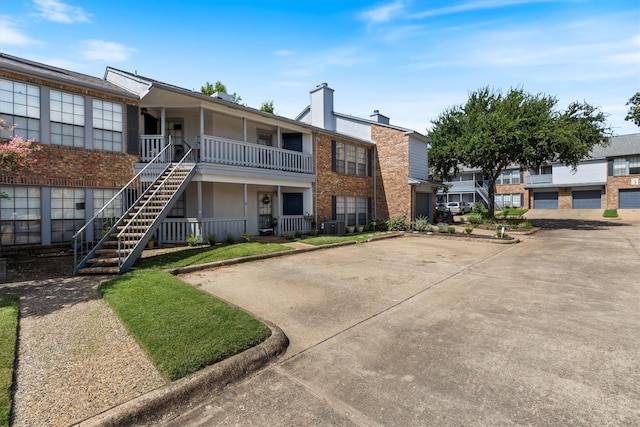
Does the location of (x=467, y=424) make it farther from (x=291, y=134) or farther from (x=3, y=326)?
(x=291, y=134)

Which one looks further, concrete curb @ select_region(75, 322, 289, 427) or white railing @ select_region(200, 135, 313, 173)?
white railing @ select_region(200, 135, 313, 173)

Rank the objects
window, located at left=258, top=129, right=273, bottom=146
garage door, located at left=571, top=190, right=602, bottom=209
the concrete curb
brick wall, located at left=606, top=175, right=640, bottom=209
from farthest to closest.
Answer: garage door, located at left=571, top=190, right=602, bottom=209 < brick wall, located at left=606, top=175, right=640, bottom=209 < window, located at left=258, top=129, right=273, bottom=146 < the concrete curb

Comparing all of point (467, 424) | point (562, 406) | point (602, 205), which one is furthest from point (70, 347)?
point (602, 205)

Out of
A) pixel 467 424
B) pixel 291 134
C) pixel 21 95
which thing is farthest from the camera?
pixel 291 134

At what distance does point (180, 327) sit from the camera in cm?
438

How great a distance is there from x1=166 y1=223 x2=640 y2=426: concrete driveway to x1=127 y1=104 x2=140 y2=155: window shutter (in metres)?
6.96

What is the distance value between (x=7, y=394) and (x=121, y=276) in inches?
187

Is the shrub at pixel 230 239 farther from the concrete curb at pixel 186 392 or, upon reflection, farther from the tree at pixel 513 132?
the tree at pixel 513 132

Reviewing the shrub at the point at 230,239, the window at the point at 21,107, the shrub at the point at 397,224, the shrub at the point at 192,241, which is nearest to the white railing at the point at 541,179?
the shrub at the point at 397,224

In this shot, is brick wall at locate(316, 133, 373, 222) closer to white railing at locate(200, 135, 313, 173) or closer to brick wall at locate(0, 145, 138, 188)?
white railing at locate(200, 135, 313, 173)

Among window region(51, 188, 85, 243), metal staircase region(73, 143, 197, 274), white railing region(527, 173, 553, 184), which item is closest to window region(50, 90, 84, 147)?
window region(51, 188, 85, 243)

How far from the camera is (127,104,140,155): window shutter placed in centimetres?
1186

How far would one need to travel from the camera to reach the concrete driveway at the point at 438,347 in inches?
115

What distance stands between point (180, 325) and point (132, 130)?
1034 centimetres
